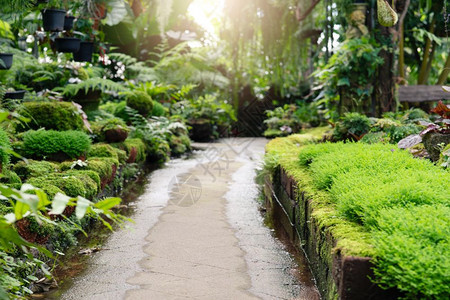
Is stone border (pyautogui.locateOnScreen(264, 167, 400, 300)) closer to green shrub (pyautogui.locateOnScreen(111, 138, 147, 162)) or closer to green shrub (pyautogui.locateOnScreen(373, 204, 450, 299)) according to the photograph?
green shrub (pyautogui.locateOnScreen(373, 204, 450, 299))

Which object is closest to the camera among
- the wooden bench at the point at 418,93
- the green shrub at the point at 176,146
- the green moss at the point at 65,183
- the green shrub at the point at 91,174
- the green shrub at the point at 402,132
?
the green moss at the point at 65,183

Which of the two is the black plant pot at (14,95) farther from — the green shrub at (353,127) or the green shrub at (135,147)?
the green shrub at (353,127)

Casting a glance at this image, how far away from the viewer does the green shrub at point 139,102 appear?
10.5 metres

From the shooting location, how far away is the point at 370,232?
2967 mm

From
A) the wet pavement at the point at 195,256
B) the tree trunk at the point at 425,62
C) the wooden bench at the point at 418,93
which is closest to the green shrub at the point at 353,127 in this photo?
the wet pavement at the point at 195,256

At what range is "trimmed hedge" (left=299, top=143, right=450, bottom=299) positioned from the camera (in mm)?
2223

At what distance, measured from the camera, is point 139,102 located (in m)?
10.5

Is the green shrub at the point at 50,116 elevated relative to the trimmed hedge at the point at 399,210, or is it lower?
elevated

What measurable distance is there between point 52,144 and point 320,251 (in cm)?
348

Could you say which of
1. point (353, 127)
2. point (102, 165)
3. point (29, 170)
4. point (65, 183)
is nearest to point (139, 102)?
point (102, 165)

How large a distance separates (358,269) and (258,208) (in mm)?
3683

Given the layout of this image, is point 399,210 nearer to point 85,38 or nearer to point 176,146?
point 85,38

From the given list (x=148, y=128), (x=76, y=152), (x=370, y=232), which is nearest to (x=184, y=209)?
(x=76, y=152)

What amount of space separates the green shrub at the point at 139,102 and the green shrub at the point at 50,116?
3.88 m
